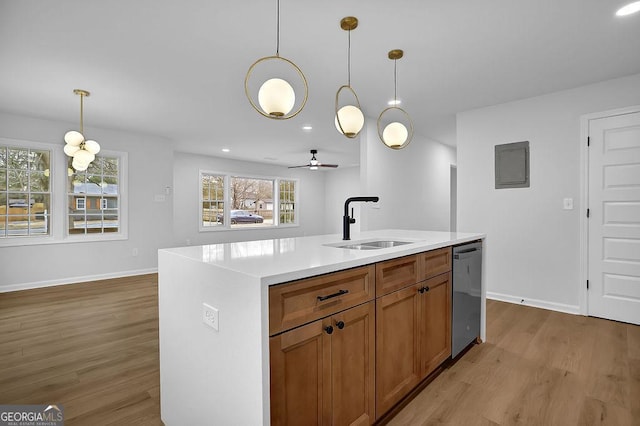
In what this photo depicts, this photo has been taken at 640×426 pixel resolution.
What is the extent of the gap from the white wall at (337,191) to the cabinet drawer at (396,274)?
7808mm

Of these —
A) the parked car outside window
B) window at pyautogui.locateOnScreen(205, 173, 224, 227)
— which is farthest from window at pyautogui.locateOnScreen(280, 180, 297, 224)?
window at pyautogui.locateOnScreen(205, 173, 224, 227)

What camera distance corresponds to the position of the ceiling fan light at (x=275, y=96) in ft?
5.91

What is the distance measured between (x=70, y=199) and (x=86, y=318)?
2.49 metres

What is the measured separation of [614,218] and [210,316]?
3887mm

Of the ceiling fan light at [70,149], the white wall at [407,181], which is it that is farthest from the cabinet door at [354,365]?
the ceiling fan light at [70,149]

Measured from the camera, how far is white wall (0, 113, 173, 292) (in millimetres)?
4414

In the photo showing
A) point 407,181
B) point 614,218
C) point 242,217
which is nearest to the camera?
point 614,218

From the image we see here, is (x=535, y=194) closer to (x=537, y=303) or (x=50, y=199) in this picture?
(x=537, y=303)

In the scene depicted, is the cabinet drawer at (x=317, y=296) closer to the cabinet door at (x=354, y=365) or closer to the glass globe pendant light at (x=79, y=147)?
the cabinet door at (x=354, y=365)

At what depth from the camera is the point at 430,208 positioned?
5883 mm

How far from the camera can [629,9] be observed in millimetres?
2117

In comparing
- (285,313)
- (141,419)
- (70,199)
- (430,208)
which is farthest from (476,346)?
(70,199)

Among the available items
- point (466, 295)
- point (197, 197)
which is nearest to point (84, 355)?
point (466, 295)

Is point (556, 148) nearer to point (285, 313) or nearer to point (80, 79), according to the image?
point (285, 313)
